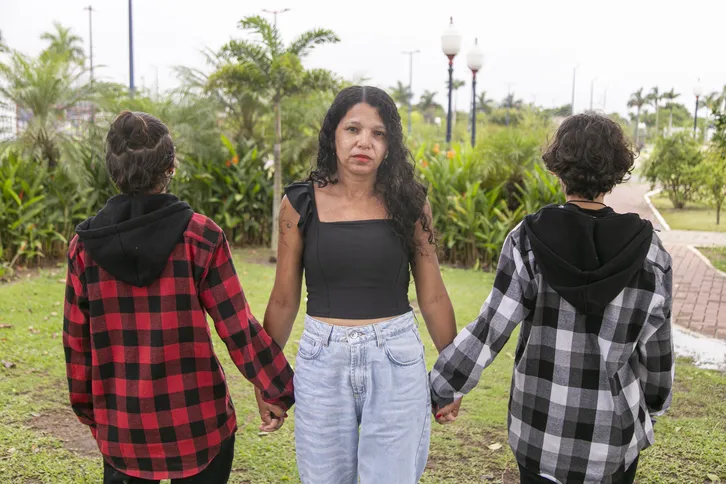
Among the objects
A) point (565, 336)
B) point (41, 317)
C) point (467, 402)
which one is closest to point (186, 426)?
point (565, 336)

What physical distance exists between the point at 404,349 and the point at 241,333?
525 millimetres

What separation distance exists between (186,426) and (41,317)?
16.8 ft

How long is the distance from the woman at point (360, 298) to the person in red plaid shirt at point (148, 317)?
0.88 feet

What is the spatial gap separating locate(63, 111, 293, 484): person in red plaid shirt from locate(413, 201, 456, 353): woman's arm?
628 mm

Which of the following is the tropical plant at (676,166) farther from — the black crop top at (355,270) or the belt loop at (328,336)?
the belt loop at (328,336)

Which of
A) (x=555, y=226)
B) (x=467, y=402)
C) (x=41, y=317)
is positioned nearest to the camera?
(x=555, y=226)

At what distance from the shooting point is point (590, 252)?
195cm

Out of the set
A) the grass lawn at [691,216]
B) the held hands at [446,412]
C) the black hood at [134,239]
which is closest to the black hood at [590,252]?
the held hands at [446,412]

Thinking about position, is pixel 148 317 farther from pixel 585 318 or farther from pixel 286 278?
pixel 585 318

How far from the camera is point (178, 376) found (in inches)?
81.9

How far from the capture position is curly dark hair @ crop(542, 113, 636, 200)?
2.00m

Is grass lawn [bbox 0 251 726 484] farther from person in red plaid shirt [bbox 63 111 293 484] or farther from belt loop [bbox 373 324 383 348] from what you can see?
belt loop [bbox 373 324 383 348]

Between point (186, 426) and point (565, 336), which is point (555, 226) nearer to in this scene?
point (565, 336)

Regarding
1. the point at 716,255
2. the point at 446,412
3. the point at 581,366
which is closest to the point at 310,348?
the point at 446,412
